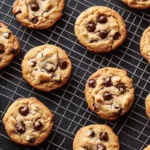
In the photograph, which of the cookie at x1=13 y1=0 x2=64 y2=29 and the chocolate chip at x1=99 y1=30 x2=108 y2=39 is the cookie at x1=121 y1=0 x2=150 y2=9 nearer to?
the chocolate chip at x1=99 y1=30 x2=108 y2=39

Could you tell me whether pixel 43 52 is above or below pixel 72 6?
below

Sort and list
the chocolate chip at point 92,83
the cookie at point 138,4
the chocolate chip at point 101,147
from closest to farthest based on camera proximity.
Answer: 1. the chocolate chip at point 101,147
2. the chocolate chip at point 92,83
3. the cookie at point 138,4

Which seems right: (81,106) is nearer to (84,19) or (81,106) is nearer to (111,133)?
(111,133)

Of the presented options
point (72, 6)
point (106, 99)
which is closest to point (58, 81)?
point (106, 99)

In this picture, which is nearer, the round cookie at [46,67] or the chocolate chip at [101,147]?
the chocolate chip at [101,147]

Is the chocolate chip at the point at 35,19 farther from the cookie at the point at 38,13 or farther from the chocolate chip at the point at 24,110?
the chocolate chip at the point at 24,110

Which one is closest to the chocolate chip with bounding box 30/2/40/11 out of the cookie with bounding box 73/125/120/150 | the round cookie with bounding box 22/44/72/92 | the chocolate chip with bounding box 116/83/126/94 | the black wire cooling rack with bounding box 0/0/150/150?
the black wire cooling rack with bounding box 0/0/150/150

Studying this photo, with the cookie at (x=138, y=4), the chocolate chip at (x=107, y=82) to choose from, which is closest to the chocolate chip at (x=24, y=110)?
the chocolate chip at (x=107, y=82)
